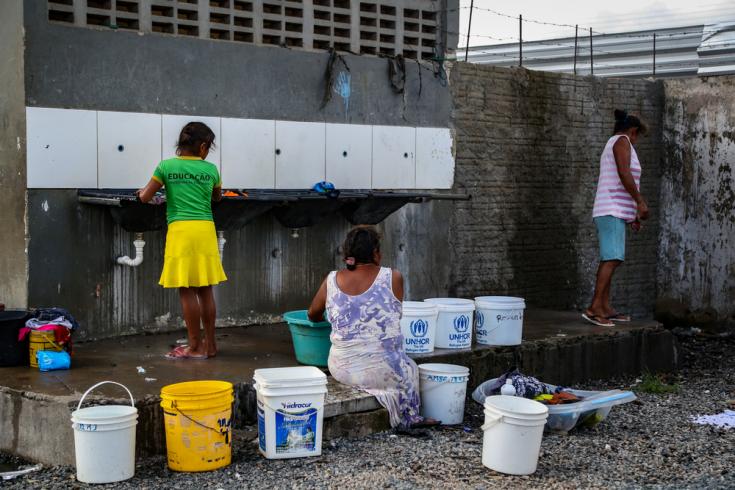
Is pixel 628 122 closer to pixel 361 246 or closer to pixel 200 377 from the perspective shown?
Result: pixel 361 246

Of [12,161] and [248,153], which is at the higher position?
[248,153]

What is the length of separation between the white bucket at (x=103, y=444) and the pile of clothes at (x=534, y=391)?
268 cm

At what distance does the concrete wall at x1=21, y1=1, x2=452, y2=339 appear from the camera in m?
7.34

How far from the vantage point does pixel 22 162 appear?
23.7ft

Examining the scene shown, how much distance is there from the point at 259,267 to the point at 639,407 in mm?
3455

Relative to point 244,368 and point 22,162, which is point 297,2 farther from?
point 244,368

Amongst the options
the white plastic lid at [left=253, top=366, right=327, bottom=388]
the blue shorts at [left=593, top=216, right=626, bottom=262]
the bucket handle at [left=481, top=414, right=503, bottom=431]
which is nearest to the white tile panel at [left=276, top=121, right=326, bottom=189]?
the blue shorts at [left=593, top=216, right=626, bottom=262]

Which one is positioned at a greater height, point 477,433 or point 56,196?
point 56,196

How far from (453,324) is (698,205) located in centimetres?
550

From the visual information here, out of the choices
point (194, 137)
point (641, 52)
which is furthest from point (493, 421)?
point (641, 52)

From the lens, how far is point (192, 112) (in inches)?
316

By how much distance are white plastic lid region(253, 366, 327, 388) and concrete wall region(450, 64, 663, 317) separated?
4190 mm

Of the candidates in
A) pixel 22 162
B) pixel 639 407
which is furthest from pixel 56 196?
pixel 639 407

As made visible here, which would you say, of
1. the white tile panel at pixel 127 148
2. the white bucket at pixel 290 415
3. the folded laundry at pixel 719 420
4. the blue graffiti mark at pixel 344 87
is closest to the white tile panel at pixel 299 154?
the blue graffiti mark at pixel 344 87
